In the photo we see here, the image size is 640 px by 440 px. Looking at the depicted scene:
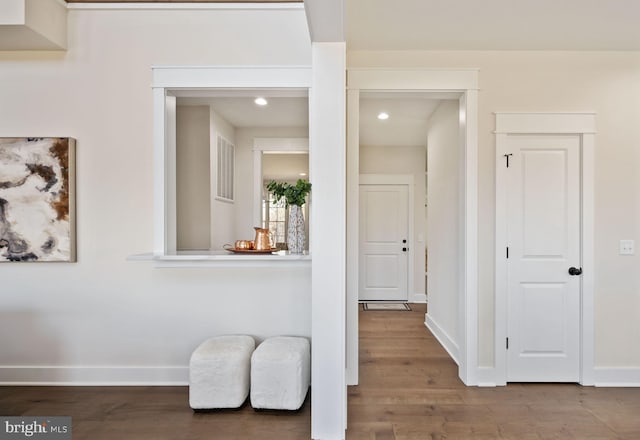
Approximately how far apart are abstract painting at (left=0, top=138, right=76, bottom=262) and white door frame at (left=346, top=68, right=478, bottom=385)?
83.7 inches

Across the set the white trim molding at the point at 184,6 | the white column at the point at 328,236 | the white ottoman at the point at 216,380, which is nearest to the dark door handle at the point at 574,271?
the white column at the point at 328,236

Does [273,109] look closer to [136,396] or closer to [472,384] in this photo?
[136,396]

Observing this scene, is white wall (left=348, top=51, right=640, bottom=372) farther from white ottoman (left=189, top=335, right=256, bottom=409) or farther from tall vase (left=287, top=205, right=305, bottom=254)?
white ottoman (left=189, top=335, right=256, bottom=409)

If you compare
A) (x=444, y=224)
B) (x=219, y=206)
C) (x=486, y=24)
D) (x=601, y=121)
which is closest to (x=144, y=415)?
(x=219, y=206)

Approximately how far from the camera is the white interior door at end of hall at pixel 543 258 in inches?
113

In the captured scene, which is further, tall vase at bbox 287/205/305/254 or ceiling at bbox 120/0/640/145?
tall vase at bbox 287/205/305/254

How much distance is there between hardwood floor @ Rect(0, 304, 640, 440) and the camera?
85.9 inches

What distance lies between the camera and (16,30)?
243cm

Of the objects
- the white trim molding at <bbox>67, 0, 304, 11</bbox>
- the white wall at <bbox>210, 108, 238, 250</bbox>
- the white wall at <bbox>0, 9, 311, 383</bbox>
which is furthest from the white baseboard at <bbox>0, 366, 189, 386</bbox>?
the white trim molding at <bbox>67, 0, 304, 11</bbox>

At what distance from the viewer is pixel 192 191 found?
3.38m

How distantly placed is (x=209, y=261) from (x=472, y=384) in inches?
86.6

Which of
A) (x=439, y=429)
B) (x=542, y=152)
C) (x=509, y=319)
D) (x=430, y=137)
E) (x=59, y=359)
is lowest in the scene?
(x=439, y=429)

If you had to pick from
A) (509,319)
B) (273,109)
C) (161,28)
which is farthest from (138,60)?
(509,319)

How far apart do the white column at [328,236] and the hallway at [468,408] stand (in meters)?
0.35
